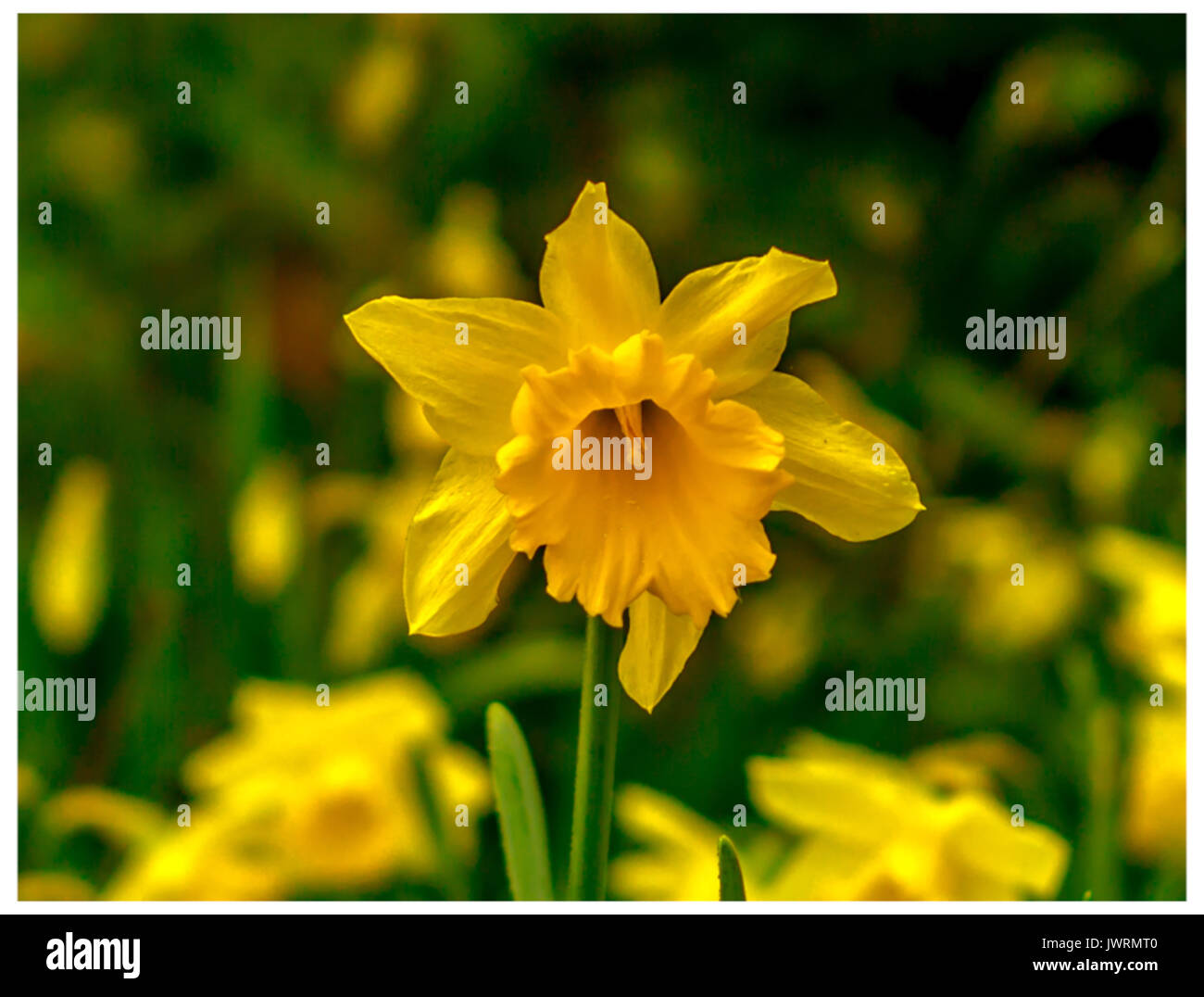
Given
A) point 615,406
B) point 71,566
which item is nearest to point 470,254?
point 71,566

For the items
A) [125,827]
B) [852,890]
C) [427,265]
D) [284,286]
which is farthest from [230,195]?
[852,890]

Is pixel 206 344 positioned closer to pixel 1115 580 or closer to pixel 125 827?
pixel 125 827

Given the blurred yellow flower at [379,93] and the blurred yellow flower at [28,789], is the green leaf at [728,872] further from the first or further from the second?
the blurred yellow flower at [379,93]

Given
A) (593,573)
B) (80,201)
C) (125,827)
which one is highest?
(80,201)

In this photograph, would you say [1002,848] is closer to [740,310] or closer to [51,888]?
[740,310]

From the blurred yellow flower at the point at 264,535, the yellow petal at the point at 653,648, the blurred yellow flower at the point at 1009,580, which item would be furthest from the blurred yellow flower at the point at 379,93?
the yellow petal at the point at 653,648
